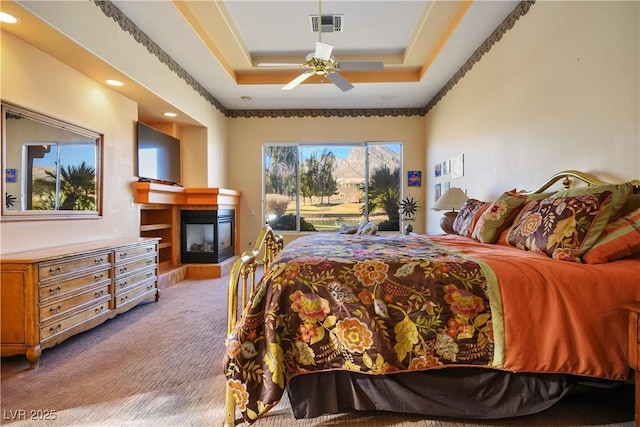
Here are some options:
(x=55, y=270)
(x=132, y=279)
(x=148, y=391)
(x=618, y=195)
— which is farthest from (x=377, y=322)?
(x=132, y=279)

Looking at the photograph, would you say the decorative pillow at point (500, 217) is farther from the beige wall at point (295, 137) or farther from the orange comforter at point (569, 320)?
the beige wall at point (295, 137)

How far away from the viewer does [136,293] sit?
10.3 ft

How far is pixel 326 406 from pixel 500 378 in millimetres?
821

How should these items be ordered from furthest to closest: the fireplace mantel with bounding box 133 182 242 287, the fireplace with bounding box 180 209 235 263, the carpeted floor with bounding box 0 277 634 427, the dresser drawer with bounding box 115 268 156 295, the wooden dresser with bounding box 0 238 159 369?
1. the fireplace with bounding box 180 209 235 263
2. the fireplace mantel with bounding box 133 182 242 287
3. the dresser drawer with bounding box 115 268 156 295
4. the wooden dresser with bounding box 0 238 159 369
5. the carpeted floor with bounding box 0 277 634 427

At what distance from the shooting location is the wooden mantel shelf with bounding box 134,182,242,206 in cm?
388

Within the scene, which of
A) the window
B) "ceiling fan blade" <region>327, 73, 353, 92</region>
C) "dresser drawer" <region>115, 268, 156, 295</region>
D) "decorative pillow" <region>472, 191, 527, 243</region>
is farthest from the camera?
the window

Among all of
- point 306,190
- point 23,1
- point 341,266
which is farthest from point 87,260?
point 306,190

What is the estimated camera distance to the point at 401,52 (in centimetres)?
434

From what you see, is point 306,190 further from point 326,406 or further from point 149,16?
point 326,406

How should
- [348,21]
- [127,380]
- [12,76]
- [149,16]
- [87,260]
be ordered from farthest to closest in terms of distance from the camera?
[348,21] → [149,16] → [87,260] → [12,76] → [127,380]

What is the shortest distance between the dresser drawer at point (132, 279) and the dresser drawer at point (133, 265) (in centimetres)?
5

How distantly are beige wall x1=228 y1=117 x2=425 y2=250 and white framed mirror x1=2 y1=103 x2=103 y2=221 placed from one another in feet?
9.64

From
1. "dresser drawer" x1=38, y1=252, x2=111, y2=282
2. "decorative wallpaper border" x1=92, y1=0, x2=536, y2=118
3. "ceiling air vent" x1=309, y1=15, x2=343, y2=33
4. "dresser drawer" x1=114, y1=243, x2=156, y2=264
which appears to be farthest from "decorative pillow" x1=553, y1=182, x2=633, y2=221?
"dresser drawer" x1=114, y1=243, x2=156, y2=264

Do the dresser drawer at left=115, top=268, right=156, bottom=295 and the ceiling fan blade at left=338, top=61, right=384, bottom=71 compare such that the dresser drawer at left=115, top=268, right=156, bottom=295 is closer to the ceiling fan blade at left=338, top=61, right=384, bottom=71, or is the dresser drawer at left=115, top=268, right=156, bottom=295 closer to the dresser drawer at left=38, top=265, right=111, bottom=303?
the dresser drawer at left=38, top=265, right=111, bottom=303
